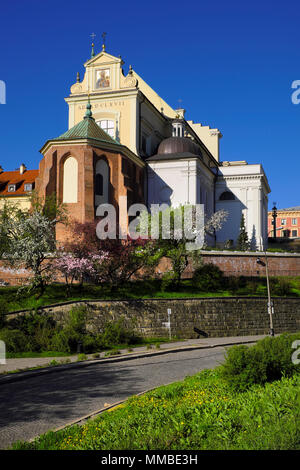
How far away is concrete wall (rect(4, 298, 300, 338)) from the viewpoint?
33781 millimetres

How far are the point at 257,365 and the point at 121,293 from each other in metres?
24.0

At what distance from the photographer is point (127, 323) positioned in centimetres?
3428

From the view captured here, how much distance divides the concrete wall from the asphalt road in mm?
7824

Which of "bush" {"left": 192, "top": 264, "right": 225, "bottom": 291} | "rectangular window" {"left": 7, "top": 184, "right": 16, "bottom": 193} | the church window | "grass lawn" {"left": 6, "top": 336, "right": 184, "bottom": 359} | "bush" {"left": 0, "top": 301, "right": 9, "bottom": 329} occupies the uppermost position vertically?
the church window

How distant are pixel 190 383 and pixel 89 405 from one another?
3.05 m

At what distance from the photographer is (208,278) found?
4166cm

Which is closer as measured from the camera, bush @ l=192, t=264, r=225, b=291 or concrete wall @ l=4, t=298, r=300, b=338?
concrete wall @ l=4, t=298, r=300, b=338

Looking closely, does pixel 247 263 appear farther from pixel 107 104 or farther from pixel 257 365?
pixel 257 365

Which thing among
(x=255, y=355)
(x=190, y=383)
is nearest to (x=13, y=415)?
(x=190, y=383)

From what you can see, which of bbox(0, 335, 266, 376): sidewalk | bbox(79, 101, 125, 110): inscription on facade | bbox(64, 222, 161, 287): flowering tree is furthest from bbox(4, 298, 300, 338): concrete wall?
bbox(79, 101, 125, 110): inscription on facade

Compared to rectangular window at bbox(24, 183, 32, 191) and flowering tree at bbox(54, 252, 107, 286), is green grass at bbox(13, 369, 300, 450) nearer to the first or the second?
flowering tree at bbox(54, 252, 107, 286)

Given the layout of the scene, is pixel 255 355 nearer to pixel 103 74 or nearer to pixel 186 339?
pixel 186 339

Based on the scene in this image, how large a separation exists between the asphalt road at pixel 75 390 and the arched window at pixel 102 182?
25.9 meters

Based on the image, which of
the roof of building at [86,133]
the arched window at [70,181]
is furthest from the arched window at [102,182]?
the roof of building at [86,133]
